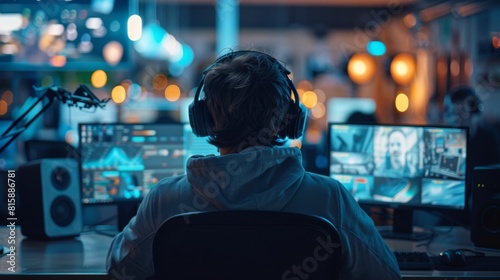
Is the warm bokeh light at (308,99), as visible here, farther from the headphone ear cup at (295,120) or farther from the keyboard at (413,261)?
the headphone ear cup at (295,120)

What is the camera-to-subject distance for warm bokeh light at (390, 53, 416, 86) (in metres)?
7.84

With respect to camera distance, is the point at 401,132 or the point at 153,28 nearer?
the point at 401,132

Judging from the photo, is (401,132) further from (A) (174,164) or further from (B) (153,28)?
(B) (153,28)

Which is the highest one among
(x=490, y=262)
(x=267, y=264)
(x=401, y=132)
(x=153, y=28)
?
(x=153, y=28)

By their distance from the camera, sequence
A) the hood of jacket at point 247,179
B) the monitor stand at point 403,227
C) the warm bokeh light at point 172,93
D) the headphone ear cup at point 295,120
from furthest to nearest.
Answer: the warm bokeh light at point 172,93 < the monitor stand at point 403,227 < the headphone ear cup at point 295,120 < the hood of jacket at point 247,179

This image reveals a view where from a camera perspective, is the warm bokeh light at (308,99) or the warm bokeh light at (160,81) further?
the warm bokeh light at (160,81)

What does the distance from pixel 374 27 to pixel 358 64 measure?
5.16 meters

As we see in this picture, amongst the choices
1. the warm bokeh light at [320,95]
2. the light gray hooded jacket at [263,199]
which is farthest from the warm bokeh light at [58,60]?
the warm bokeh light at [320,95]

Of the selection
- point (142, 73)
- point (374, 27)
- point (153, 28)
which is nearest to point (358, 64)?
point (153, 28)

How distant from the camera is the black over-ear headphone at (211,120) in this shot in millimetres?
1830

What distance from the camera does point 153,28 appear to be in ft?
29.3

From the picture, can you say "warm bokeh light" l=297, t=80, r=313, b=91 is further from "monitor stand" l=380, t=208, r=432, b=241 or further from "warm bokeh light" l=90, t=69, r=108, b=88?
"monitor stand" l=380, t=208, r=432, b=241

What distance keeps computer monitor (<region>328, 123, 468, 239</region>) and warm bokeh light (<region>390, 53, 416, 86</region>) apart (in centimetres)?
501

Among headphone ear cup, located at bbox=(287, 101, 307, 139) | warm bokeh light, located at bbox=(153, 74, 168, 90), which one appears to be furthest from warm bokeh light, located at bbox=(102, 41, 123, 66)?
warm bokeh light, located at bbox=(153, 74, 168, 90)
